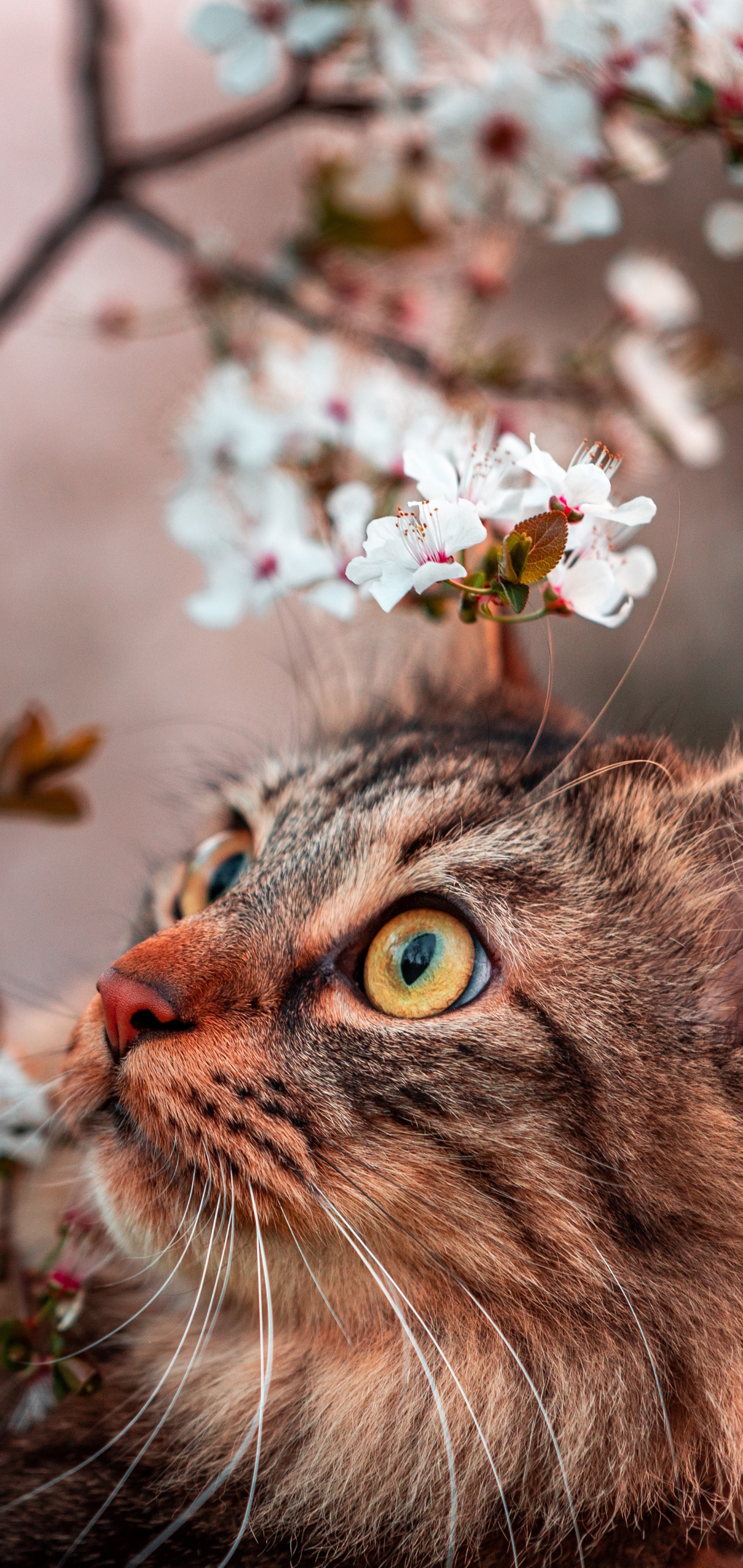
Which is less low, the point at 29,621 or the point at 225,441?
the point at 225,441

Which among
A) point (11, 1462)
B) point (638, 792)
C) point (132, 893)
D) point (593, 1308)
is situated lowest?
point (11, 1462)

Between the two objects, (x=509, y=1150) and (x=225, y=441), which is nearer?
(x=509, y=1150)

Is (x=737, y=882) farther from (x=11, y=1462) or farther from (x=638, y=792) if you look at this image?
(x=11, y=1462)

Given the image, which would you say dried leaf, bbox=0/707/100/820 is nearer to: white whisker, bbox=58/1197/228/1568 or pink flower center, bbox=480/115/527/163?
white whisker, bbox=58/1197/228/1568

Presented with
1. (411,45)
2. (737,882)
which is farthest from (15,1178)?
(411,45)

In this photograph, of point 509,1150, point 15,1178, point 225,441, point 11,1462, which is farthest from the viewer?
point 225,441

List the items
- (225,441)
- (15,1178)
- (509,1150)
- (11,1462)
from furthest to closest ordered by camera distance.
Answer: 1. (225,441)
2. (15,1178)
3. (11,1462)
4. (509,1150)
